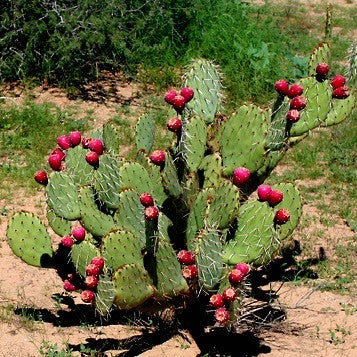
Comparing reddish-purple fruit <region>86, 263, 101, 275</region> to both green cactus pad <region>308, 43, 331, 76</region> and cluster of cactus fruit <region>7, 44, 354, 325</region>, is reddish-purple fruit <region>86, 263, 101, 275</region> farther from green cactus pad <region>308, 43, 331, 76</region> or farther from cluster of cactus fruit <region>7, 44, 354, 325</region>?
green cactus pad <region>308, 43, 331, 76</region>

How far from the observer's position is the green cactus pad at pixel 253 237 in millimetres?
3500

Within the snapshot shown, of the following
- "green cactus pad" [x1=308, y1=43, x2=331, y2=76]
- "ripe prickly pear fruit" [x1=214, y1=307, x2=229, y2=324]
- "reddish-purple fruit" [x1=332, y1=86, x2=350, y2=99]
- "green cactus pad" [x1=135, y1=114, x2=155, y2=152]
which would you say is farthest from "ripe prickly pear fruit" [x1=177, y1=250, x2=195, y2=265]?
"green cactus pad" [x1=308, y1=43, x2=331, y2=76]

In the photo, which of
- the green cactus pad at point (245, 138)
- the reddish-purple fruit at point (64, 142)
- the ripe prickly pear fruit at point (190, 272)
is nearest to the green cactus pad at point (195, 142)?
the green cactus pad at point (245, 138)

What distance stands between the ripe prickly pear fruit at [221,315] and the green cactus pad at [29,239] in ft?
4.28

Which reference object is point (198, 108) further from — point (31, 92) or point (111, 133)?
point (31, 92)

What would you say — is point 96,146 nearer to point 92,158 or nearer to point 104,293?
point 92,158

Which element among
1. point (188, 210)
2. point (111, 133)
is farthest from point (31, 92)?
point (188, 210)

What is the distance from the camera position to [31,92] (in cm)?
774

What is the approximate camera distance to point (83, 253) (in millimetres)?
3689

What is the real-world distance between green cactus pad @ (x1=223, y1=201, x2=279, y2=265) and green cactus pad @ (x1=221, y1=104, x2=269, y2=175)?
0.33m

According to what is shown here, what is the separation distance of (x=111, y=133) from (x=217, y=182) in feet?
2.94

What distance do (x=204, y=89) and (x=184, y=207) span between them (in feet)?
2.70

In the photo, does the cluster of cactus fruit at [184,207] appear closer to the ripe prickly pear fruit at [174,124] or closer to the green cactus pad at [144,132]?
the ripe prickly pear fruit at [174,124]

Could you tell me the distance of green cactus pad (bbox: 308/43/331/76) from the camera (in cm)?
447
